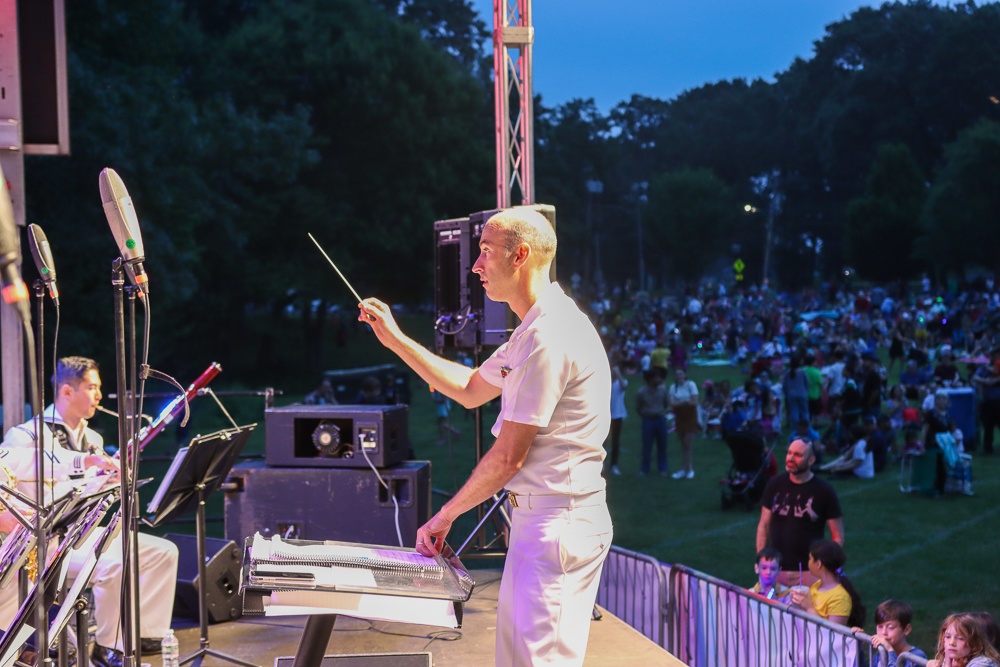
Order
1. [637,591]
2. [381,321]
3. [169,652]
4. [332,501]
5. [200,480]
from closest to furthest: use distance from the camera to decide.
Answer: [381,321]
[169,652]
[200,480]
[332,501]
[637,591]

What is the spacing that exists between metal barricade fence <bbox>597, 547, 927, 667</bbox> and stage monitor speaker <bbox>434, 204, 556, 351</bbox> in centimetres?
159

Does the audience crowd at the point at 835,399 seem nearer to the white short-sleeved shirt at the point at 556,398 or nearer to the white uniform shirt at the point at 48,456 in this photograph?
the white short-sleeved shirt at the point at 556,398

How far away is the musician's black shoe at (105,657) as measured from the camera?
17.2 ft

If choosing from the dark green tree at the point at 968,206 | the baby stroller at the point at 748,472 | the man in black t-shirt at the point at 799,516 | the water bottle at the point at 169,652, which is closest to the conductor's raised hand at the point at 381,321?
the water bottle at the point at 169,652

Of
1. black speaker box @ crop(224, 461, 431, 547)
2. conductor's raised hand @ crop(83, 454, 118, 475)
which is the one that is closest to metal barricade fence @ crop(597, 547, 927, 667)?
black speaker box @ crop(224, 461, 431, 547)

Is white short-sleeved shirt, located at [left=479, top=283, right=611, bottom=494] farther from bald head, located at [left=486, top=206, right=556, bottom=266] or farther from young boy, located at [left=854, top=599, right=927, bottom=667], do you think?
young boy, located at [left=854, top=599, right=927, bottom=667]

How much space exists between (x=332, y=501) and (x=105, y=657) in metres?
1.54

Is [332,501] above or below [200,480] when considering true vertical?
below

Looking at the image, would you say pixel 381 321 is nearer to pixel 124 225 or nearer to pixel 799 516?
pixel 124 225

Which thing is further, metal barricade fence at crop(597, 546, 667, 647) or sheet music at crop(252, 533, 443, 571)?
metal barricade fence at crop(597, 546, 667, 647)

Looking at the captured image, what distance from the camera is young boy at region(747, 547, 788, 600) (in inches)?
273

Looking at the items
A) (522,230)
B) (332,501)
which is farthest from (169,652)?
(522,230)

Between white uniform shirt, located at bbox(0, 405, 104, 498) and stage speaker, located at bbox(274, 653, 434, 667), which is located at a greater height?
white uniform shirt, located at bbox(0, 405, 104, 498)

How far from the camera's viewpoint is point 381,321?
3346 millimetres
